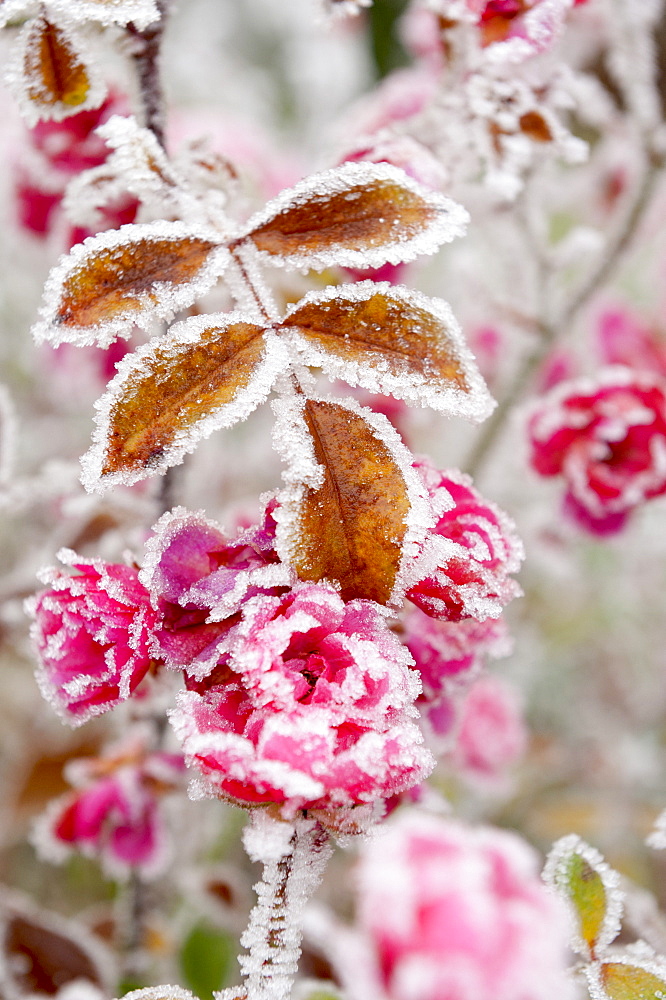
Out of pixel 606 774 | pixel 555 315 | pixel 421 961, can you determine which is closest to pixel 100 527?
pixel 555 315

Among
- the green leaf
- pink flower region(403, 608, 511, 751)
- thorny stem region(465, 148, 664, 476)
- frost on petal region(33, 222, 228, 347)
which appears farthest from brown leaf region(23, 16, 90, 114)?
the green leaf

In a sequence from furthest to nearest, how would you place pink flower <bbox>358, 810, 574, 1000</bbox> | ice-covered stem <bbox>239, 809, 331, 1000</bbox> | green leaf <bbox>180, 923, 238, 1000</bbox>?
1. green leaf <bbox>180, 923, 238, 1000</bbox>
2. ice-covered stem <bbox>239, 809, 331, 1000</bbox>
3. pink flower <bbox>358, 810, 574, 1000</bbox>

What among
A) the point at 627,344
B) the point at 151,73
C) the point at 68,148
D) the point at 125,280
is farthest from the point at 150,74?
the point at 627,344

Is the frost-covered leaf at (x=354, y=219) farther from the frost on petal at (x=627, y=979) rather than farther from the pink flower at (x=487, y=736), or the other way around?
the pink flower at (x=487, y=736)

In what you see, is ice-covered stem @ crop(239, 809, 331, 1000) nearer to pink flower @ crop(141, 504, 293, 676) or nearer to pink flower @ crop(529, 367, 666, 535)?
pink flower @ crop(141, 504, 293, 676)

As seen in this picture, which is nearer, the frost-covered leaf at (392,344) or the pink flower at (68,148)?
the frost-covered leaf at (392,344)

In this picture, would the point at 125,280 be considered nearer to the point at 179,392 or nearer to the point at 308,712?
the point at 179,392

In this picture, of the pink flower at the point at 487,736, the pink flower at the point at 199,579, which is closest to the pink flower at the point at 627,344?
the pink flower at the point at 487,736
